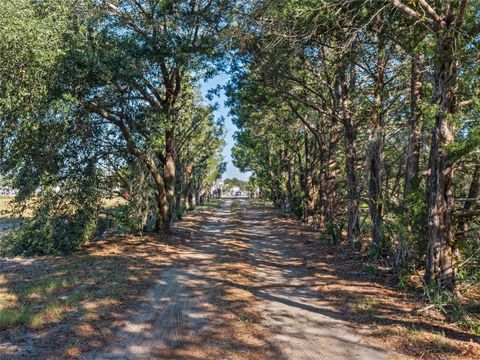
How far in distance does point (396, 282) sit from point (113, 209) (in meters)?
12.0

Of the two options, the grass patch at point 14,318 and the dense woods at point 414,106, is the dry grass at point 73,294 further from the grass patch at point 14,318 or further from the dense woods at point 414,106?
the dense woods at point 414,106

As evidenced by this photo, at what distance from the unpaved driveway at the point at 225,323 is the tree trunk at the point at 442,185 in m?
2.21

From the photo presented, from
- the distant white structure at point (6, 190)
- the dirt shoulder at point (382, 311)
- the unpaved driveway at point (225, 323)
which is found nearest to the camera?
the unpaved driveway at point (225, 323)

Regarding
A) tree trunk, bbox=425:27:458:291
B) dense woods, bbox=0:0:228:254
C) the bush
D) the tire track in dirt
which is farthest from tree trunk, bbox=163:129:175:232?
tree trunk, bbox=425:27:458:291

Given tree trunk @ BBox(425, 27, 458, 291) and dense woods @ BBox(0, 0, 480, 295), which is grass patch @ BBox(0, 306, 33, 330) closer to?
dense woods @ BBox(0, 0, 480, 295)

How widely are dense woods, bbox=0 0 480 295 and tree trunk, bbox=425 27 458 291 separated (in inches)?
1.0

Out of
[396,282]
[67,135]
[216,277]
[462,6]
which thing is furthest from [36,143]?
[462,6]

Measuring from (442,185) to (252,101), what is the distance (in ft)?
35.9

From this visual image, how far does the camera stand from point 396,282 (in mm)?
9445

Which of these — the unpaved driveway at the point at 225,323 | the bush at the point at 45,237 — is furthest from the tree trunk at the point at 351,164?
the bush at the point at 45,237

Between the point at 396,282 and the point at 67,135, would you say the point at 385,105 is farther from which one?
the point at 67,135

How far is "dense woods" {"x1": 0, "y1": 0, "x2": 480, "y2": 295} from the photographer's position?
7789 mm

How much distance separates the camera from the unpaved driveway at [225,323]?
18.0 feet

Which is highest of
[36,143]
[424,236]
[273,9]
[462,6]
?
[273,9]
